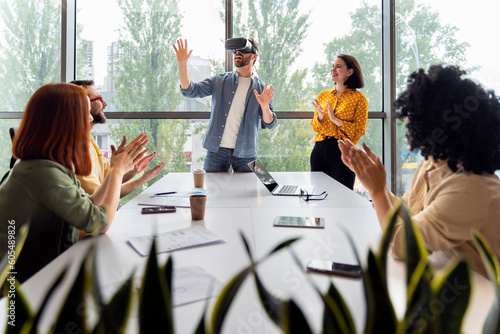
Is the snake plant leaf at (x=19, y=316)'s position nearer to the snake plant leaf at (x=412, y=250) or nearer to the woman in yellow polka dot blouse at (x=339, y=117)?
the snake plant leaf at (x=412, y=250)

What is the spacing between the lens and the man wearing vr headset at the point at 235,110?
3.39m

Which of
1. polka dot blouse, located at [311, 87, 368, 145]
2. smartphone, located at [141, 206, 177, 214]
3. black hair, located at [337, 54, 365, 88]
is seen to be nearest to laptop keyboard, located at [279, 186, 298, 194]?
smartphone, located at [141, 206, 177, 214]

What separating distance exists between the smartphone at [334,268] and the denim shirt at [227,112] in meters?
2.32

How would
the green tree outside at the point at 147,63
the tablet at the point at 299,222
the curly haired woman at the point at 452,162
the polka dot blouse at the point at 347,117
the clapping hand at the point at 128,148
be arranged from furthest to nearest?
the green tree outside at the point at 147,63
the polka dot blouse at the point at 347,117
the clapping hand at the point at 128,148
the tablet at the point at 299,222
the curly haired woman at the point at 452,162

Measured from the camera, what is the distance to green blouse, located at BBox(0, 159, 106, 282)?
138 cm

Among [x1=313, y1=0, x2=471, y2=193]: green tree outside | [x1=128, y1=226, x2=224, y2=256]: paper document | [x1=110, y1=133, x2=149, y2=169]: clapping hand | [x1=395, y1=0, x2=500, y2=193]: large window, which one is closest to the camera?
[x1=128, y1=226, x2=224, y2=256]: paper document

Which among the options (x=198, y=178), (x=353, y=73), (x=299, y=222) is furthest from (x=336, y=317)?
(x=353, y=73)

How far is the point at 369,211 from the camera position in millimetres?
1738

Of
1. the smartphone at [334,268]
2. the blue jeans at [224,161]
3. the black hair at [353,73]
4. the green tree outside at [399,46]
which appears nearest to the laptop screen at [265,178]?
the blue jeans at [224,161]

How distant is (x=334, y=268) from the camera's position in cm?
104

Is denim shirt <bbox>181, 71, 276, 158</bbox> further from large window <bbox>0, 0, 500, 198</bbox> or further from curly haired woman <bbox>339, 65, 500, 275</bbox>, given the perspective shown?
curly haired woman <bbox>339, 65, 500, 275</bbox>

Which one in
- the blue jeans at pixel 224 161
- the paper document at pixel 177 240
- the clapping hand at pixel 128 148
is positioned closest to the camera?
the paper document at pixel 177 240

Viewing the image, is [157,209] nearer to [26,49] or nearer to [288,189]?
[288,189]

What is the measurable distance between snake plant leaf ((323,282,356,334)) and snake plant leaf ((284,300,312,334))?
23 millimetres
